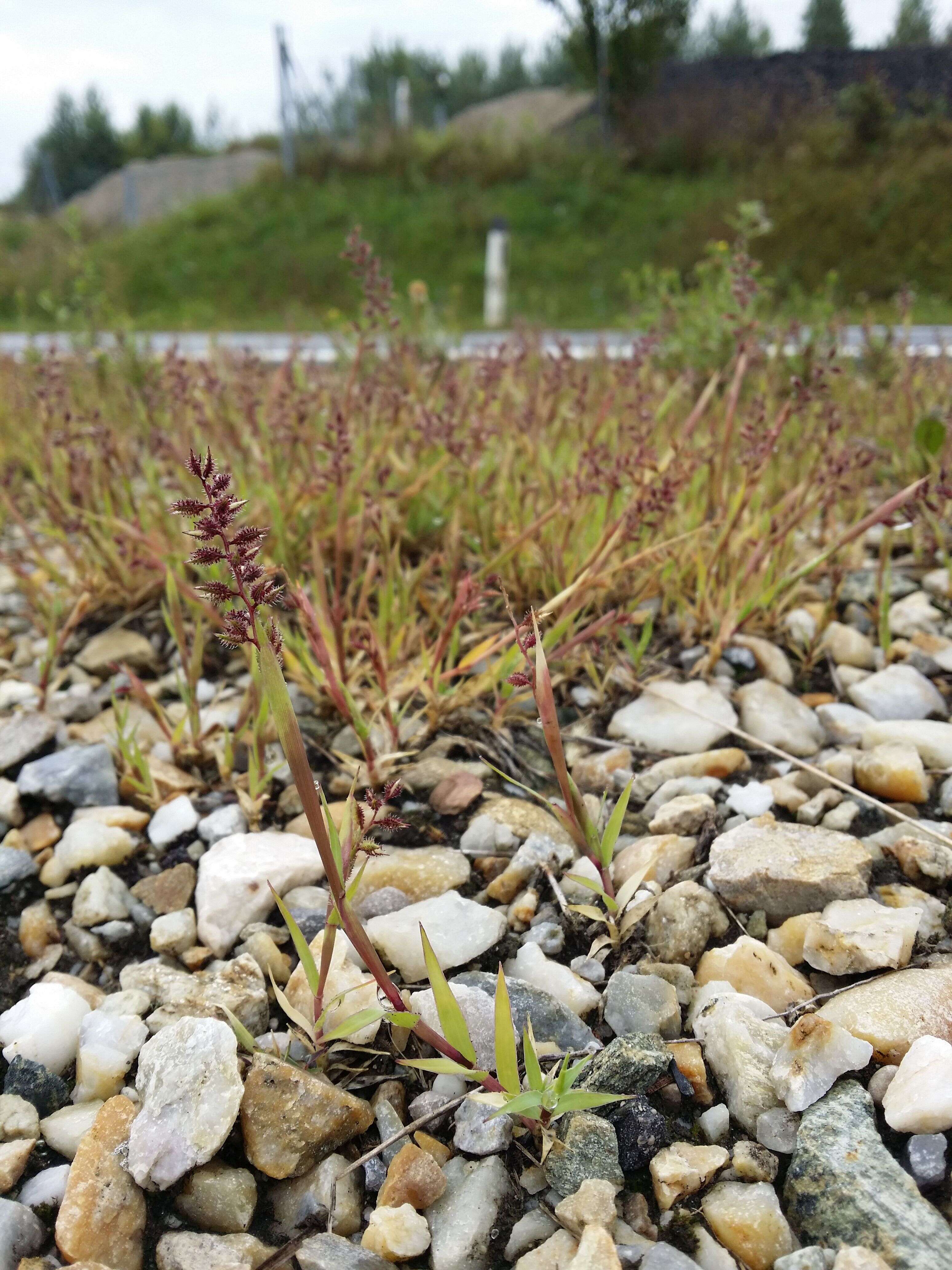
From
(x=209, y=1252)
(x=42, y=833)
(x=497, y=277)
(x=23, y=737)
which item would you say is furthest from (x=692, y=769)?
(x=497, y=277)

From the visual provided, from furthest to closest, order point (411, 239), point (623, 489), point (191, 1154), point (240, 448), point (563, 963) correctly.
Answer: point (411, 239) → point (240, 448) → point (623, 489) → point (563, 963) → point (191, 1154)

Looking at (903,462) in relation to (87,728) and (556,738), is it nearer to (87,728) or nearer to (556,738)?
(556,738)

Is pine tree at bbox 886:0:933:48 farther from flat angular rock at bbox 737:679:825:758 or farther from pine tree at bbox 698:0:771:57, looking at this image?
flat angular rock at bbox 737:679:825:758

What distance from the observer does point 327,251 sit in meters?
14.6

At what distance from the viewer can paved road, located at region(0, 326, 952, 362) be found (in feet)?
13.1

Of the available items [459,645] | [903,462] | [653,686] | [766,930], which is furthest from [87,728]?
[903,462]

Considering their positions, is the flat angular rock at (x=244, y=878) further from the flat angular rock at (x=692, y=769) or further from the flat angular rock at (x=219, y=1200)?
the flat angular rock at (x=692, y=769)

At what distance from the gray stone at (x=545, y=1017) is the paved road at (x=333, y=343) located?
2.01 meters

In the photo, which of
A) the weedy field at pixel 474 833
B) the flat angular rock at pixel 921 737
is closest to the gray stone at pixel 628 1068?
the weedy field at pixel 474 833

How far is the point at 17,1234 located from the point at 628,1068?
759mm

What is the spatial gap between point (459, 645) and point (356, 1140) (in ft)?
3.69

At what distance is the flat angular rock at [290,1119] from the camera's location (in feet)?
3.84

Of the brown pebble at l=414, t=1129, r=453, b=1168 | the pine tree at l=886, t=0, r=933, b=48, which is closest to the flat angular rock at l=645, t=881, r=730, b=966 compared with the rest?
the brown pebble at l=414, t=1129, r=453, b=1168

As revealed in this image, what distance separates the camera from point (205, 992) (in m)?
1.38
